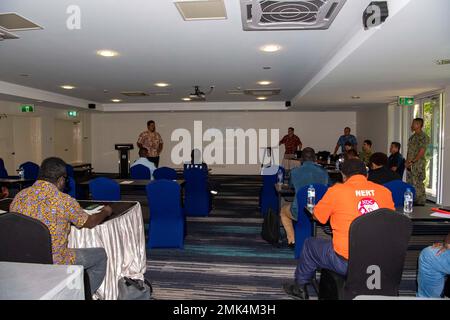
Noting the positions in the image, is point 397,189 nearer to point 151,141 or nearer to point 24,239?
point 24,239

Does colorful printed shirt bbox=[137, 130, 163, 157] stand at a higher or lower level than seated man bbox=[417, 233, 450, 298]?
higher

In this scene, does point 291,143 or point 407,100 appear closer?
point 407,100

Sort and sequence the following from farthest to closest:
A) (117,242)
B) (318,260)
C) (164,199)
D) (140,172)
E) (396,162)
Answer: (396,162), (140,172), (164,199), (117,242), (318,260)

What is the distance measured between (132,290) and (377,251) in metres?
2.02

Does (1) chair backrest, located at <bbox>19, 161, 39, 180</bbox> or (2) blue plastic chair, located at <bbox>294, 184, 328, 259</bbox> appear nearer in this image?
(2) blue plastic chair, located at <bbox>294, 184, 328, 259</bbox>

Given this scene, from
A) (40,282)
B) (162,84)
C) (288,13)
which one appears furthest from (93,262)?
(162,84)

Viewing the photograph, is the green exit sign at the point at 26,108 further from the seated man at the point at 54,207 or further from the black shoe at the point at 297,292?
the black shoe at the point at 297,292

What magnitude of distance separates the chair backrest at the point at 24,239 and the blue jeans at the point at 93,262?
437 millimetres

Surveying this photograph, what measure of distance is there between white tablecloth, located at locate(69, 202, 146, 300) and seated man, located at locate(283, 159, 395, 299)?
67.1 inches

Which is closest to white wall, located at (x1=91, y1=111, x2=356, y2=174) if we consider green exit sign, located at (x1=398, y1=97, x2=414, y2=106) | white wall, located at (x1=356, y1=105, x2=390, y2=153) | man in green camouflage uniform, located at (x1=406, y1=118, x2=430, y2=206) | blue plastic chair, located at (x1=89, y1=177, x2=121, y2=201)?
white wall, located at (x1=356, y1=105, x2=390, y2=153)

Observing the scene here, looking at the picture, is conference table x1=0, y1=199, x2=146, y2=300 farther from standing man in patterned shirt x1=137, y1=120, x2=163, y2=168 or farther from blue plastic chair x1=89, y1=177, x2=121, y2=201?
standing man in patterned shirt x1=137, y1=120, x2=163, y2=168

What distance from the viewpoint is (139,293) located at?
2.86 meters

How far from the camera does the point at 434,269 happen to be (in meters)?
2.48

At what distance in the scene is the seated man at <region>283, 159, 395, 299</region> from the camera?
241 cm
